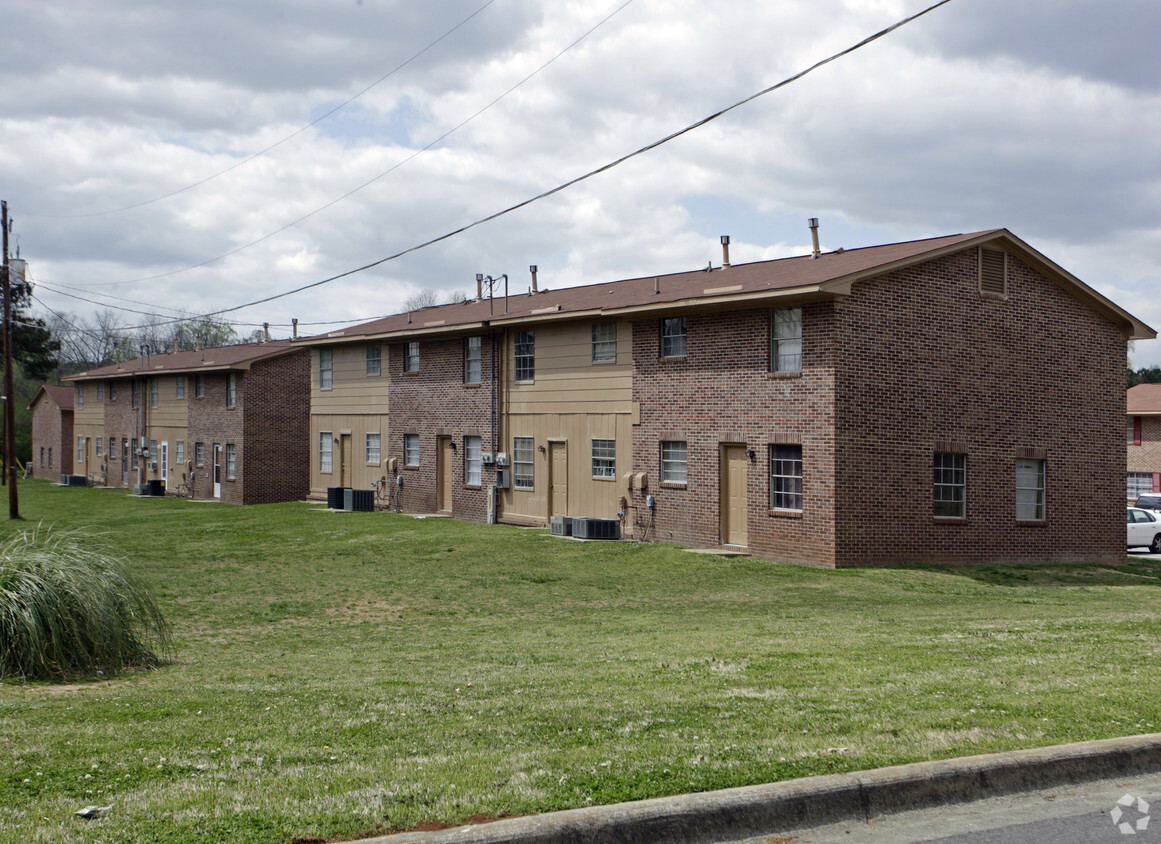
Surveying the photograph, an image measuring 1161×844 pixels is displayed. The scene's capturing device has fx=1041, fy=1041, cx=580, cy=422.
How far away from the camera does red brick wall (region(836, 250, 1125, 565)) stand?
68.8 feet

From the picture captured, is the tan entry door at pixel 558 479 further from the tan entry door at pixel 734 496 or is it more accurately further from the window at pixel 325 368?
the window at pixel 325 368

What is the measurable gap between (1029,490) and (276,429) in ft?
98.3

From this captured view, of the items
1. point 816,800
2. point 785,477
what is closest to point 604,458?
point 785,477

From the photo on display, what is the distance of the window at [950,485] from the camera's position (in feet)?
73.2

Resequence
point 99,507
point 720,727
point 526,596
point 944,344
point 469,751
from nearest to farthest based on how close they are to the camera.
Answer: point 469,751 → point 720,727 → point 526,596 → point 944,344 → point 99,507

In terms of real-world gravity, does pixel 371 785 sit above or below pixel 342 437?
below

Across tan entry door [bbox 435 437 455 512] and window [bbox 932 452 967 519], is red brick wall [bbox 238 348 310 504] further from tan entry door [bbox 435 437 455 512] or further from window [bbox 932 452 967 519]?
window [bbox 932 452 967 519]

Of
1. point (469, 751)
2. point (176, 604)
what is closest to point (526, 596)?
point (176, 604)

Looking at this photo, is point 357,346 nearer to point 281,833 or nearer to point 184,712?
point 184,712

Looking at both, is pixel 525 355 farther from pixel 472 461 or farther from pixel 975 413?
pixel 975 413

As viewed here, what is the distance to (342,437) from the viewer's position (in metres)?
37.3

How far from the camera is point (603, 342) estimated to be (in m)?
26.2

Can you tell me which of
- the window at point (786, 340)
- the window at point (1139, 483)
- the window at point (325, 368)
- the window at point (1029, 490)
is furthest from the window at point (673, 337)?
the window at point (1139, 483)

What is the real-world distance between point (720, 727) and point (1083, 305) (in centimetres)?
2168
